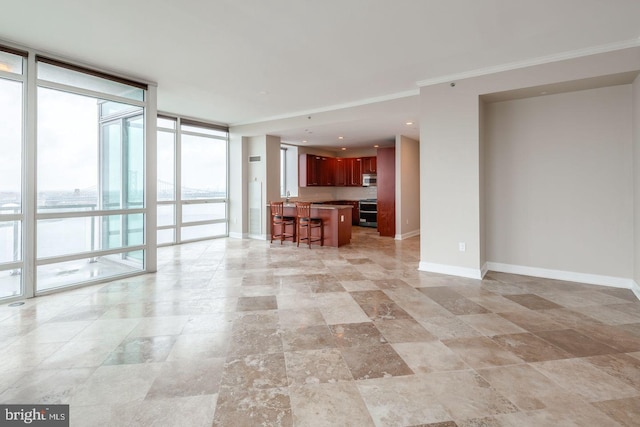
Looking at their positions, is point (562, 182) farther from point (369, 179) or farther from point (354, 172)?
point (354, 172)

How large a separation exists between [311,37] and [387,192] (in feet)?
18.0

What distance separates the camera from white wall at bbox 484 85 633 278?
4.07 metres

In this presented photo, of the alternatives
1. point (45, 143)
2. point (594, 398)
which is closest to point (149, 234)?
point (45, 143)

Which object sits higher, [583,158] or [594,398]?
[583,158]

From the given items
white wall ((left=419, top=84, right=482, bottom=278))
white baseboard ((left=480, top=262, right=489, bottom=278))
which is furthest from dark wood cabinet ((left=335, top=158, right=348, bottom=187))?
white baseboard ((left=480, top=262, right=489, bottom=278))

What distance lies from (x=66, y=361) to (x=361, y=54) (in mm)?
4164

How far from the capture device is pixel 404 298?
3.73m

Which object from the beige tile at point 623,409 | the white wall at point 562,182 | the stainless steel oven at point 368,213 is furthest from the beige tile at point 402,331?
the stainless steel oven at point 368,213

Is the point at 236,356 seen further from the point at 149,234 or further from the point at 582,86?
the point at 582,86

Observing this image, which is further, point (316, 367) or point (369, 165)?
point (369, 165)

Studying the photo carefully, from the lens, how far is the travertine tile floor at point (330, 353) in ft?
5.99

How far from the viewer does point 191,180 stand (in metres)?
7.81

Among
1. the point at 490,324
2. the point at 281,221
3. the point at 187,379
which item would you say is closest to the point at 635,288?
the point at 490,324

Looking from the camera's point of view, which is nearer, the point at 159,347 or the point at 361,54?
the point at 159,347
